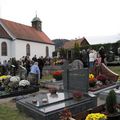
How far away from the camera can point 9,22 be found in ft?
147

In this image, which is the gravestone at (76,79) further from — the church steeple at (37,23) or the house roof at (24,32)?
the church steeple at (37,23)

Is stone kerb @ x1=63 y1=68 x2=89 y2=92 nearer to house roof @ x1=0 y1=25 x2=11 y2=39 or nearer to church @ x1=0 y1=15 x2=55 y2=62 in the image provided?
Result: church @ x1=0 y1=15 x2=55 y2=62

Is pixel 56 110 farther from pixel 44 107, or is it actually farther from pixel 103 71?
pixel 103 71

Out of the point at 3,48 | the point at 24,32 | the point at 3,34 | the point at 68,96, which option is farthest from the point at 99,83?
the point at 24,32

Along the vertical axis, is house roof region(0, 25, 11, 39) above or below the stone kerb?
above

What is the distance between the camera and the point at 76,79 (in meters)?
9.33

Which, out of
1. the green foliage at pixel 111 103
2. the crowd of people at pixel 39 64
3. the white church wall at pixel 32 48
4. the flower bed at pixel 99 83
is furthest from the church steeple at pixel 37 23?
the green foliage at pixel 111 103

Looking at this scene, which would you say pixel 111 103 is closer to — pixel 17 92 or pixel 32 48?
pixel 17 92

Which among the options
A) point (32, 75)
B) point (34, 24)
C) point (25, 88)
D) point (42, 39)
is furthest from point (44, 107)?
point (34, 24)

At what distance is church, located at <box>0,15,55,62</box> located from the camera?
133ft

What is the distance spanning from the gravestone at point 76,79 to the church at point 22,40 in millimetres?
30586

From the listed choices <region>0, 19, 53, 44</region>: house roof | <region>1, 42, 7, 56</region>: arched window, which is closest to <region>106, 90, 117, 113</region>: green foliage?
<region>1, 42, 7, 56</region>: arched window

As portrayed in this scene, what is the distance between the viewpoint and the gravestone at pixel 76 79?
349 inches

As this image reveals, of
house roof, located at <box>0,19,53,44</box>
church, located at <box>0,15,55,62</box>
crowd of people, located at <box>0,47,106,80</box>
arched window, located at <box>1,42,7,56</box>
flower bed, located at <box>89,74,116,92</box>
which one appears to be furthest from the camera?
house roof, located at <box>0,19,53,44</box>
